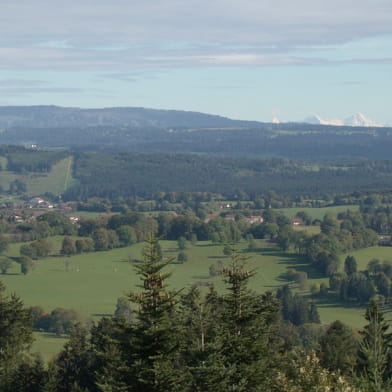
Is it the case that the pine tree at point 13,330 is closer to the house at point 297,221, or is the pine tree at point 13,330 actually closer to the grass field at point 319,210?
the house at point 297,221

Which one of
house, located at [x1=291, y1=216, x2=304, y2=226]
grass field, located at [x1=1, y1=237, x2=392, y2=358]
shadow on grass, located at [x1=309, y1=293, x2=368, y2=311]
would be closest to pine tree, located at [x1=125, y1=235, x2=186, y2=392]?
grass field, located at [x1=1, y1=237, x2=392, y2=358]

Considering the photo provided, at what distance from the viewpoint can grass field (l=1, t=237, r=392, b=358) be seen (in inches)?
3177

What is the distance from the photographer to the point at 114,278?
93.5 metres

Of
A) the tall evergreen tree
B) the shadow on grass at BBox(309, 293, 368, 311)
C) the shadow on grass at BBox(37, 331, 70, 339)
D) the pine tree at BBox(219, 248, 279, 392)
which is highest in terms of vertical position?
the pine tree at BBox(219, 248, 279, 392)

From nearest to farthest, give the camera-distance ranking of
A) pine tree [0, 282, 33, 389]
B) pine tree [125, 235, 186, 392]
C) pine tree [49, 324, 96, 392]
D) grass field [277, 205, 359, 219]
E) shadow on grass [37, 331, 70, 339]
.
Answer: pine tree [125, 235, 186, 392]
pine tree [49, 324, 96, 392]
pine tree [0, 282, 33, 389]
shadow on grass [37, 331, 70, 339]
grass field [277, 205, 359, 219]

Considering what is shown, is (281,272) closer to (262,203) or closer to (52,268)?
(52,268)

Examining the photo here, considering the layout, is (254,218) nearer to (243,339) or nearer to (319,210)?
(319,210)

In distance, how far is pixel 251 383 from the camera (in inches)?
997

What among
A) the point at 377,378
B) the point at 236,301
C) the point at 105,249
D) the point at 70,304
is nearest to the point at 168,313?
the point at 236,301

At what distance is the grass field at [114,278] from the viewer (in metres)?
80.7

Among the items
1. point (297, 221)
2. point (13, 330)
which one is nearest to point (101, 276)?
point (13, 330)

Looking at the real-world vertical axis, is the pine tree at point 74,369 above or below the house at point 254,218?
above

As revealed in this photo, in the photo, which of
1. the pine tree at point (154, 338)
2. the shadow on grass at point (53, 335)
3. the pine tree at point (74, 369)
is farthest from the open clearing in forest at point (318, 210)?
the pine tree at point (154, 338)

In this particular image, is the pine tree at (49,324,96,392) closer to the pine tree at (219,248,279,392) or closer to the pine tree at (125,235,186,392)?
the pine tree at (219,248,279,392)
